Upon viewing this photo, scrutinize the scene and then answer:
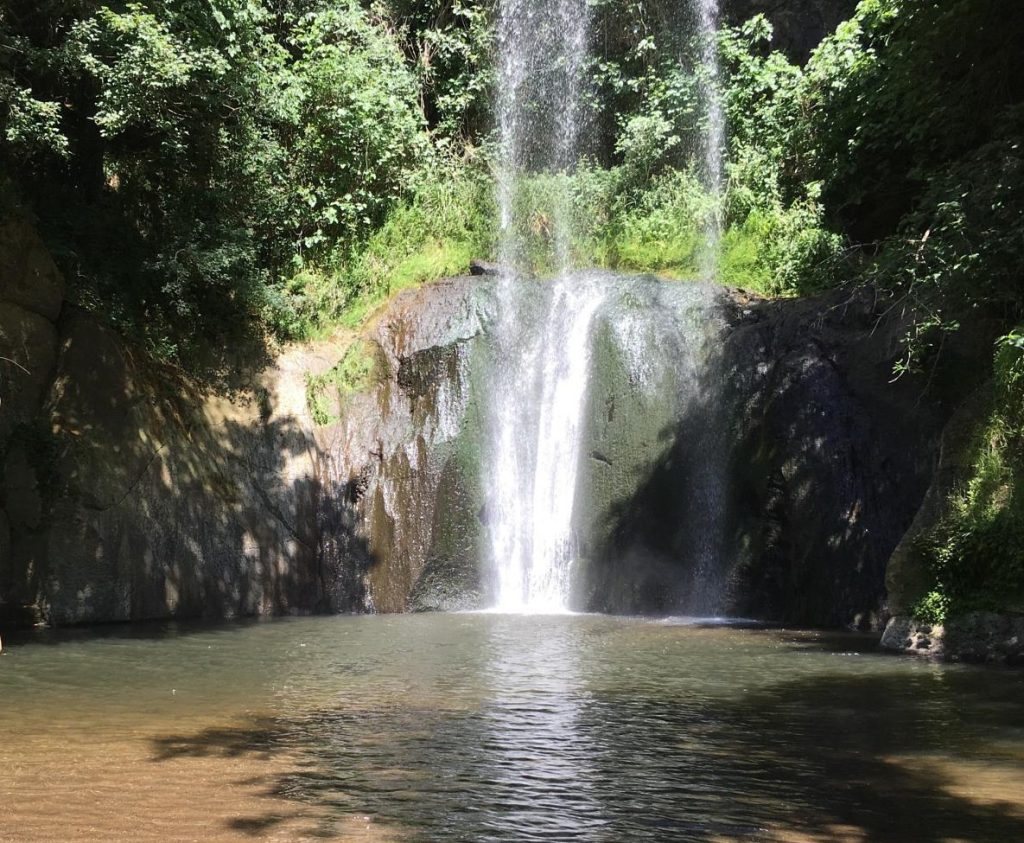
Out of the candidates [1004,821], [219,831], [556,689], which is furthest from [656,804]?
[556,689]

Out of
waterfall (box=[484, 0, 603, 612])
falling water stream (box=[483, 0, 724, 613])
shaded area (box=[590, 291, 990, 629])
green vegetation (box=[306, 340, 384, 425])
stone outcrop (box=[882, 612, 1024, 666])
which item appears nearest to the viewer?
stone outcrop (box=[882, 612, 1024, 666])

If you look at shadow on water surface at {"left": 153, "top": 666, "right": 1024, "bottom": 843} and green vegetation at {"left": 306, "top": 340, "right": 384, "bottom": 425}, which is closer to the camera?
shadow on water surface at {"left": 153, "top": 666, "right": 1024, "bottom": 843}

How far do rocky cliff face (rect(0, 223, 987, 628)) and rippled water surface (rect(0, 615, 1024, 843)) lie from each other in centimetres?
291

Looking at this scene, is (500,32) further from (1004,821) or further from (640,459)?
(1004,821)

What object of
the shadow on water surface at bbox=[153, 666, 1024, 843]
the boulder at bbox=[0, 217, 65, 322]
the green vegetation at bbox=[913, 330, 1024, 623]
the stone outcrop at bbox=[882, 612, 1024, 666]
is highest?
the boulder at bbox=[0, 217, 65, 322]

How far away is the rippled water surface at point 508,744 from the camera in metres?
5.28

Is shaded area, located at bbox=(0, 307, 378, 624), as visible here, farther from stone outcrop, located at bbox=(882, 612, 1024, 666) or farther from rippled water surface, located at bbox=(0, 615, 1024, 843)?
stone outcrop, located at bbox=(882, 612, 1024, 666)

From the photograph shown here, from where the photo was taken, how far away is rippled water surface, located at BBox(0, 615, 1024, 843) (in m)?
5.28

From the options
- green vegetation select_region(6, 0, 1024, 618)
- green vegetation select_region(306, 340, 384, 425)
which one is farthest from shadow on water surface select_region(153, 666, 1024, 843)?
green vegetation select_region(306, 340, 384, 425)

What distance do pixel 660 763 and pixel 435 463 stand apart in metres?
10.4

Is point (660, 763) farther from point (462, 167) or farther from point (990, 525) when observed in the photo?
point (462, 167)

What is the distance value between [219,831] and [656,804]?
212 cm

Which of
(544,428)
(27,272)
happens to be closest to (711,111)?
(544,428)

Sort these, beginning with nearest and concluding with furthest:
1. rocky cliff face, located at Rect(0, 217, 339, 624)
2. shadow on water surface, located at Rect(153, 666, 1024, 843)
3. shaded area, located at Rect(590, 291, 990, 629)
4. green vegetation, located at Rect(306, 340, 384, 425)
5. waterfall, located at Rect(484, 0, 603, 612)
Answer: shadow on water surface, located at Rect(153, 666, 1024, 843) → rocky cliff face, located at Rect(0, 217, 339, 624) → shaded area, located at Rect(590, 291, 990, 629) → waterfall, located at Rect(484, 0, 603, 612) → green vegetation, located at Rect(306, 340, 384, 425)
